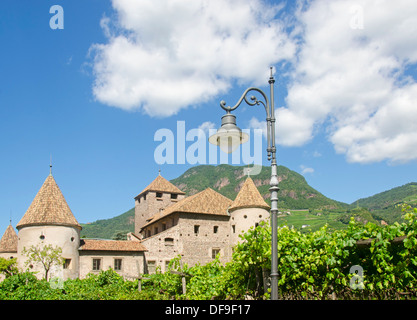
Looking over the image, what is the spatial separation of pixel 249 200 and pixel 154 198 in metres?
15.9

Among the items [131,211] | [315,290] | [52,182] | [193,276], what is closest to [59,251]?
[52,182]

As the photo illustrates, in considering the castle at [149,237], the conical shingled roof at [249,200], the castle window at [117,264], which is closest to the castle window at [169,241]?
the castle at [149,237]

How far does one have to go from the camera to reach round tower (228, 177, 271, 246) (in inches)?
1431

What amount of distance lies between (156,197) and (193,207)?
1205cm

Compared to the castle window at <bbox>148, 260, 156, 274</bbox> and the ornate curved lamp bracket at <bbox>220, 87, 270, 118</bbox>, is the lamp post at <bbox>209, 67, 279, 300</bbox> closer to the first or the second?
the ornate curved lamp bracket at <bbox>220, 87, 270, 118</bbox>

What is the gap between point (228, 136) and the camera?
8.91 meters

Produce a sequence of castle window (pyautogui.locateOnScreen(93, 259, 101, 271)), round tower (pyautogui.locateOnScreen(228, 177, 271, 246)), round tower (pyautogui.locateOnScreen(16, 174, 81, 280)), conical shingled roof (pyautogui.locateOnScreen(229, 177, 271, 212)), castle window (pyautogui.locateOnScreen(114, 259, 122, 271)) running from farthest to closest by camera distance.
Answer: conical shingled roof (pyautogui.locateOnScreen(229, 177, 271, 212)) → round tower (pyautogui.locateOnScreen(228, 177, 271, 246)) → castle window (pyautogui.locateOnScreen(114, 259, 122, 271)) → castle window (pyautogui.locateOnScreen(93, 259, 101, 271)) → round tower (pyautogui.locateOnScreen(16, 174, 81, 280))

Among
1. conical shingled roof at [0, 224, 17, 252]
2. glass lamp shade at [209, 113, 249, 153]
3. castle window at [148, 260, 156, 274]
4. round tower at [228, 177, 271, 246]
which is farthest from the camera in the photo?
conical shingled roof at [0, 224, 17, 252]

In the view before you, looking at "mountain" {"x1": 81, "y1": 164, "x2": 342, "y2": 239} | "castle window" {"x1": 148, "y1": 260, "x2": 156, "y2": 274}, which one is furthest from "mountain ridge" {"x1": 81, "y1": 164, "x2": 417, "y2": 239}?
"castle window" {"x1": 148, "y1": 260, "x2": 156, "y2": 274}

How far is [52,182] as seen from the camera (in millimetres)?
34500

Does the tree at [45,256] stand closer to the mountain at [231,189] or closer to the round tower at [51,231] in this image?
the round tower at [51,231]

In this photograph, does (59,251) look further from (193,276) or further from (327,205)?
(327,205)

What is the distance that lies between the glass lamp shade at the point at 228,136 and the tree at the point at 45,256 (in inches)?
1005

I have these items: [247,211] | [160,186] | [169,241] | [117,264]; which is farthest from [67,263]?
[160,186]
